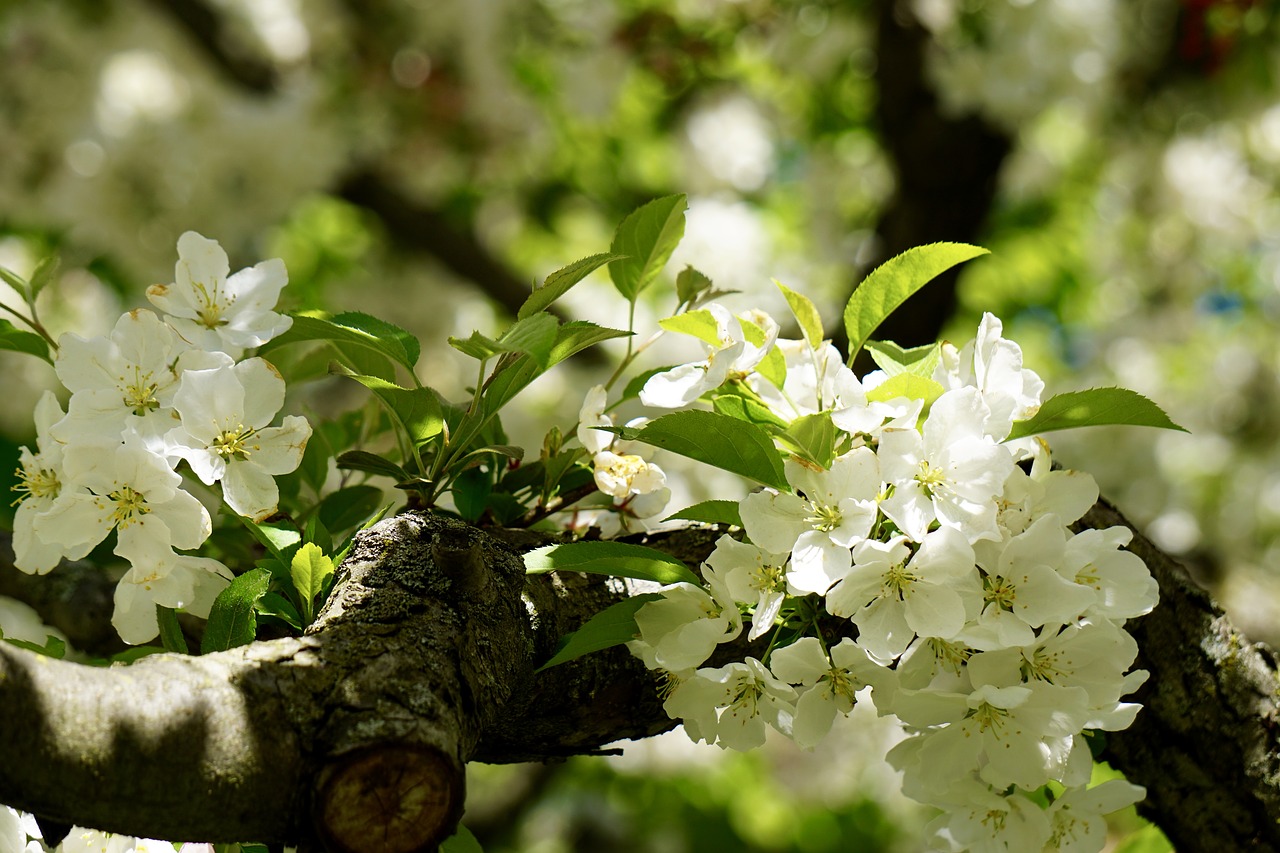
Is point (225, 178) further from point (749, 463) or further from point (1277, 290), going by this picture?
point (1277, 290)

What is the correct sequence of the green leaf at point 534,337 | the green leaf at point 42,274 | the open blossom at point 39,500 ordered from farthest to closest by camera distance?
1. the green leaf at point 42,274
2. the open blossom at point 39,500
3. the green leaf at point 534,337

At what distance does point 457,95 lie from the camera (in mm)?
4488

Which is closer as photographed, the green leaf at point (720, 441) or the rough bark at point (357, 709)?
the rough bark at point (357, 709)

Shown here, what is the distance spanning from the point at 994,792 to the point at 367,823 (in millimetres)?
535

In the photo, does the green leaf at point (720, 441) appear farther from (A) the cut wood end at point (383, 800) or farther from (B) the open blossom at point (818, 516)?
(A) the cut wood end at point (383, 800)

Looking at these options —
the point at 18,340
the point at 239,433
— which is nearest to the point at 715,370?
the point at 239,433

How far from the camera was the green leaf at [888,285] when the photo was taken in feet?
2.92

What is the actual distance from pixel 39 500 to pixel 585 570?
43 cm

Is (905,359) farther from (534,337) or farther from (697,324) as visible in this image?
Answer: (534,337)

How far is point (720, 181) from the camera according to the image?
427 cm

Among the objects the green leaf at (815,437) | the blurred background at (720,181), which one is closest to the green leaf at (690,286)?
the green leaf at (815,437)

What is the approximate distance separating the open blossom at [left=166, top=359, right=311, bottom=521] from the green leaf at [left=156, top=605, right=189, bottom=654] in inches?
4.5

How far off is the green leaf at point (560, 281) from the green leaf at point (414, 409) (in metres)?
0.10

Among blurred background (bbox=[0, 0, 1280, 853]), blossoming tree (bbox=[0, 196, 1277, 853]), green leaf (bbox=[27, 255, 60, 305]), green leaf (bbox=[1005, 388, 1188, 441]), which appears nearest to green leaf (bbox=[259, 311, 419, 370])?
blossoming tree (bbox=[0, 196, 1277, 853])
